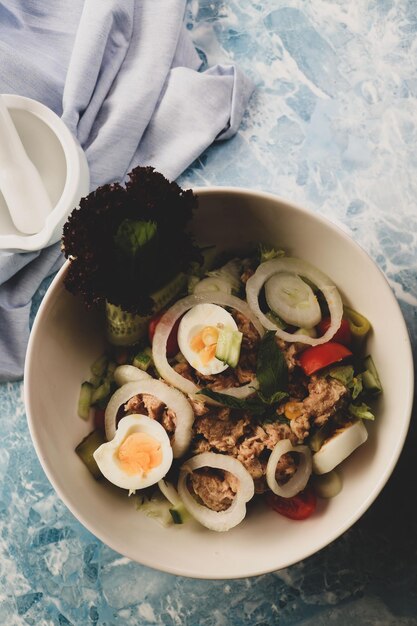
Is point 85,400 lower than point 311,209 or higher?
lower

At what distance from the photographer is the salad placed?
1.70 m

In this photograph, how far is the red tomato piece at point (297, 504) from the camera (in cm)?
180

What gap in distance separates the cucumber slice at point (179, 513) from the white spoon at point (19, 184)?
2.78 feet

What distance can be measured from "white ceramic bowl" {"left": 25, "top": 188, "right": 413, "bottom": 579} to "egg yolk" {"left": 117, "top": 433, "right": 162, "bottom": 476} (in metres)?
0.13

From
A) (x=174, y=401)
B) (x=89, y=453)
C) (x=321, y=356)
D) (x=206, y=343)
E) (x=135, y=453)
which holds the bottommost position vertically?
(x=89, y=453)

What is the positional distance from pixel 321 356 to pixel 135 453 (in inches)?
19.4

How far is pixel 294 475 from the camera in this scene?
1771mm

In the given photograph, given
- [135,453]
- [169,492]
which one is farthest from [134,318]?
[169,492]

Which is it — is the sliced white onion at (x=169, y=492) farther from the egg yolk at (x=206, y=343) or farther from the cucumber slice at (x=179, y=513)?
the egg yolk at (x=206, y=343)

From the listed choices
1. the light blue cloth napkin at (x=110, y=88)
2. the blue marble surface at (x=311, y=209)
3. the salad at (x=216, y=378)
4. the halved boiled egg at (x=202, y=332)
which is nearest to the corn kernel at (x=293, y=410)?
the salad at (x=216, y=378)

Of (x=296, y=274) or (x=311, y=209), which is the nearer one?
(x=296, y=274)

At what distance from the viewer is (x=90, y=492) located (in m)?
1.79

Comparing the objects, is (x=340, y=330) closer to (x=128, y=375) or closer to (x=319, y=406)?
(x=319, y=406)

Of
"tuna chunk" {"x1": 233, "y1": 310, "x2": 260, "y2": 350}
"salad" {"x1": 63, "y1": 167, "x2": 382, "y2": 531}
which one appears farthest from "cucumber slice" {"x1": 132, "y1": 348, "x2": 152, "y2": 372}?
"tuna chunk" {"x1": 233, "y1": 310, "x2": 260, "y2": 350}
